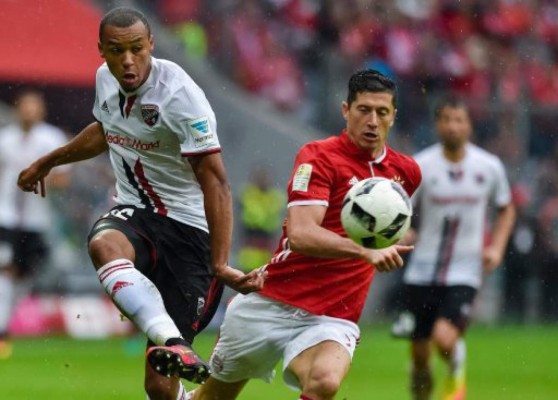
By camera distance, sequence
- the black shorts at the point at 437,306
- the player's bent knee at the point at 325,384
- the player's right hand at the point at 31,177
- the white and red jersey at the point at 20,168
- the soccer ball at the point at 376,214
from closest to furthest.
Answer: the soccer ball at the point at 376,214, the player's bent knee at the point at 325,384, the player's right hand at the point at 31,177, the black shorts at the point at 437,306, the white and red jersey at the point at 20,168

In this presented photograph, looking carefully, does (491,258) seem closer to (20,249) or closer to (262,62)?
(20,249)

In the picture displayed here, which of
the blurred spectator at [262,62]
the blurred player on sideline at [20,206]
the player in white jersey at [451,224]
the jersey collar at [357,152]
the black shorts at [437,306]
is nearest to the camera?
the jersey collar at [357,152]

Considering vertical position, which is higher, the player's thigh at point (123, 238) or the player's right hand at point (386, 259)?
the player's right hand at point (386, 259)

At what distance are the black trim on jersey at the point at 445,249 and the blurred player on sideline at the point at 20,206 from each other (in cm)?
446

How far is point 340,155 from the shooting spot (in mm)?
7766

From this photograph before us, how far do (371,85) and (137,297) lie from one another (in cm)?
181

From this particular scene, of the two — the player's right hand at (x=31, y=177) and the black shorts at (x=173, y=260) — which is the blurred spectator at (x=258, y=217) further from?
the black shorts at (x=173, y=260)

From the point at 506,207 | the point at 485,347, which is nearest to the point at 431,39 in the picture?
the point at 485,347

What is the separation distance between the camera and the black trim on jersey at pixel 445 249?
11.3m

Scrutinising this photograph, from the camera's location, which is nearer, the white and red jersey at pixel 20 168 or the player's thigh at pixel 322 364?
the player's thigh at pixel 322 364

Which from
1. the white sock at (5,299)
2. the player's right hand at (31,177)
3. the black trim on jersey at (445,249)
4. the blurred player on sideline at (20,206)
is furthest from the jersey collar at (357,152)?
the white sock at (5,299)

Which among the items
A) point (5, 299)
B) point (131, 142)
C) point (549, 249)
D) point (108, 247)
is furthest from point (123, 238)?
point (549, 249)

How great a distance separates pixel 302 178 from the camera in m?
7.55

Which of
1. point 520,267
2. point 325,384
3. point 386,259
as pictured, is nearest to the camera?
point 386,259
